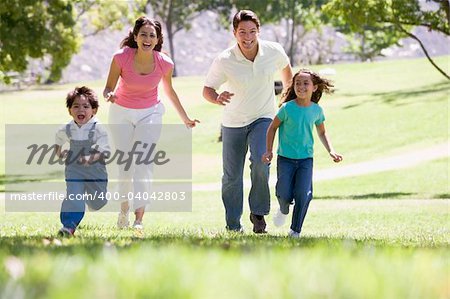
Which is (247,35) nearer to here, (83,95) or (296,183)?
(296,183)

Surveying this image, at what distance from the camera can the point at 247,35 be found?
1002 centimetres

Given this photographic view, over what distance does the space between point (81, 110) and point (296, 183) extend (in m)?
2.19

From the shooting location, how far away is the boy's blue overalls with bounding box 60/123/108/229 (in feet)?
29.7

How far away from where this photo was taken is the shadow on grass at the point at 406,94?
43031mm

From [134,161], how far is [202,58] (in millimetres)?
119752

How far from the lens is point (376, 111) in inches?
1599

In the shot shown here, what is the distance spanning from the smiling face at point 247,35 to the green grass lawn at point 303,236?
189 cm

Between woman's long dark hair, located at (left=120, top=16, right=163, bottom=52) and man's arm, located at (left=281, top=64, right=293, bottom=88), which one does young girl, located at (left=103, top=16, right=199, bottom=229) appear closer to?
woman's long dark hair, located at (left=120, top=16, right=163, bottom=52)

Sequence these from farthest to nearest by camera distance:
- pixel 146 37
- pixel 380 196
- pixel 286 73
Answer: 1. pixel 380 196
2. pixel 286 73
3. pixel 146 37

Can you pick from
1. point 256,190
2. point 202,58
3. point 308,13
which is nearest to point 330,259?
point 256,190

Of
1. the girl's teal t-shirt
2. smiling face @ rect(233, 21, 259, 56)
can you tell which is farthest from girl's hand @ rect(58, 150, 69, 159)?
smiling face @ rect(233, 21, 259, 56)

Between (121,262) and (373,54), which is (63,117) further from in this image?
(373,54)

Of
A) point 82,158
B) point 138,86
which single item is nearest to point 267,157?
point 138,86

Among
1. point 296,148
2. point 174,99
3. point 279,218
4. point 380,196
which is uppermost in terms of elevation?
point 174,99
